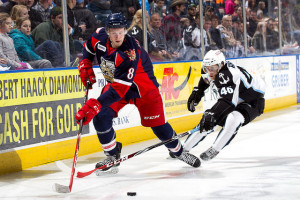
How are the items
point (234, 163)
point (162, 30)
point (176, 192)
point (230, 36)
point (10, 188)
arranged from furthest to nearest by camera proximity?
point (230, 36)
point (162, 30)
point (234, 163)
point (10, 188)
point (176, 192)

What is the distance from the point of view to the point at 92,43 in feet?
14.5

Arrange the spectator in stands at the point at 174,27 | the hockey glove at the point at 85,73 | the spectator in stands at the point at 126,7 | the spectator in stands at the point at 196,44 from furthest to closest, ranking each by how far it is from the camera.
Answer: the spectator in stands at the point at 196,44
the spectator in stands at the point at 174,27
the spectator in stands at the point at 126,7
the hockey glove at the point at 85,73

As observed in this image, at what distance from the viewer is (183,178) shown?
429 cm

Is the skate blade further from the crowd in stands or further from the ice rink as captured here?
the crowd in stands

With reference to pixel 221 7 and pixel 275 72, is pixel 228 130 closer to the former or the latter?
pixel 221 7

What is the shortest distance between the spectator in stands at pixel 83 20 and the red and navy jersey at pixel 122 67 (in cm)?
143

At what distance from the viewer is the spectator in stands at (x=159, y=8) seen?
7172mm

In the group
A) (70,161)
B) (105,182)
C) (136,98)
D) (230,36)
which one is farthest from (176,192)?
(230,36)

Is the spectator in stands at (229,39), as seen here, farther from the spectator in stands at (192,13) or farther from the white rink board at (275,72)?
the spectator in stands at (192,13)

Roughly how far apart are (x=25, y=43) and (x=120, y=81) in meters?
1.61

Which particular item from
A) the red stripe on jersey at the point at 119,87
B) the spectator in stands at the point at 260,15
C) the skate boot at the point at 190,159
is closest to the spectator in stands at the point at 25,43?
the red stripe on jersey at the point at 119,87

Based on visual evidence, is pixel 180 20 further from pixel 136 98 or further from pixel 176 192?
pixel 176 192

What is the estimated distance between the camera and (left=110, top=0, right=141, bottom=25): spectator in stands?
6438 mm

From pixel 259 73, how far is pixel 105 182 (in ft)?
18.1
